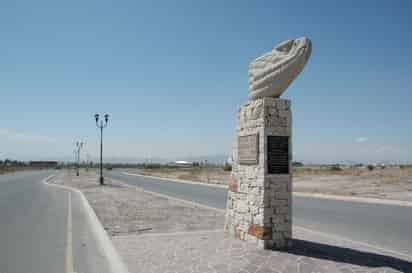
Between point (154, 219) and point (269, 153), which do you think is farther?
point (154, 219)

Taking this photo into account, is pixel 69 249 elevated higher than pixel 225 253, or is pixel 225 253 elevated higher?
pixel 225 253

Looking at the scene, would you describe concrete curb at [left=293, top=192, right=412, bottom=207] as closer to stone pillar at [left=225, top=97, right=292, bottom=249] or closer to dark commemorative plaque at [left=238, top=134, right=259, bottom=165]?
stone pillar at [left=225, top=97, right=292, bottom=249]

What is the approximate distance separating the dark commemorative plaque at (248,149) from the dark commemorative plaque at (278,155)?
316mm

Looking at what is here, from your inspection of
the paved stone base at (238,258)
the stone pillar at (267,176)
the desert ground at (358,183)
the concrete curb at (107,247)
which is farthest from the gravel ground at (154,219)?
the desert ground at (358,183)

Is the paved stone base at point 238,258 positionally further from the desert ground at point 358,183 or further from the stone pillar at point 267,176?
the desert ground at point 358,183

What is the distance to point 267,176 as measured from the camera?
7734 millimetres

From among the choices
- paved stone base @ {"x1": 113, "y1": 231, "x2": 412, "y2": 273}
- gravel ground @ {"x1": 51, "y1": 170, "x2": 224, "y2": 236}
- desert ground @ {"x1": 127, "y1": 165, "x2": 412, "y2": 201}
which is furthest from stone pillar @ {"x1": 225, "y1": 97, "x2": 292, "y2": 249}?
desert ground @ {"x1": 127, "y1": 165, "x2": 412, "y2": 201}

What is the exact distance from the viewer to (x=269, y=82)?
828 cm

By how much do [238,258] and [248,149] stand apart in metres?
2.60

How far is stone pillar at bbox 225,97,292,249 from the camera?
772 cm

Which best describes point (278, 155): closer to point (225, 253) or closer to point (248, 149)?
point (248, 149)

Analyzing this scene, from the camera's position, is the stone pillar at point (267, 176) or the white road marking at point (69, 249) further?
the stone pillar at point (267, 176)

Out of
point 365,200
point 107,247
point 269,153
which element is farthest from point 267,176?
point 365,200

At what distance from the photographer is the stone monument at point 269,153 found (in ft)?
25.4
